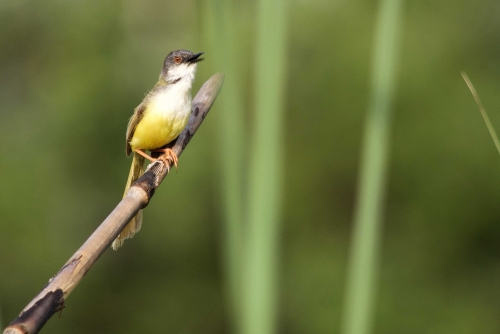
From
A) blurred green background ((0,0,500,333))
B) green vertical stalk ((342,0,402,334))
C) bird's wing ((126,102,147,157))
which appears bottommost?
blurred green background ((0,0,500,333))

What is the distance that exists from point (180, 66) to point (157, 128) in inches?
22.6

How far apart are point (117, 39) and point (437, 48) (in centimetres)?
931

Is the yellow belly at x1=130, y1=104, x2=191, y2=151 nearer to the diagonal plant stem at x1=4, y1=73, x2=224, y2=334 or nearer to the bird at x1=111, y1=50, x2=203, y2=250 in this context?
the bird at x1=111, y1=50, x2=203, y2=250

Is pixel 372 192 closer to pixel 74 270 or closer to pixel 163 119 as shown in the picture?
pixel 74 270

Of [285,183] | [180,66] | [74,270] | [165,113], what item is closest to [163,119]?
[165,113]

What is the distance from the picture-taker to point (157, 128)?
403 centimetres

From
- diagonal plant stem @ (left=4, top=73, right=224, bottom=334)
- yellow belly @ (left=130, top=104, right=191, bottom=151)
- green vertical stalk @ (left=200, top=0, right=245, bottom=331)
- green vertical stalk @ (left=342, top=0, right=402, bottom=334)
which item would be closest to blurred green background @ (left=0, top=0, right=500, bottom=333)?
yellow belly @ (left=130, top=104, right=191, bottom=151)

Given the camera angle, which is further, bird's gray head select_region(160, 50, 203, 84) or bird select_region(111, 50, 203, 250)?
bird's gray head select_region(160, 50, 203, 84)

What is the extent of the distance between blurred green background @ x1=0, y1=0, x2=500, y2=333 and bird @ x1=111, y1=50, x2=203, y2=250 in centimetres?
1211

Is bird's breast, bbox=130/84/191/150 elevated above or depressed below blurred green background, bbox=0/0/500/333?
above

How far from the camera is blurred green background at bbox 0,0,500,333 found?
55.4 feet

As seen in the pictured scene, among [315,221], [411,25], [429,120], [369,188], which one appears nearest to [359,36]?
[411,25]

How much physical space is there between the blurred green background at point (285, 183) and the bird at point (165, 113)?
Answer: 1211 cm

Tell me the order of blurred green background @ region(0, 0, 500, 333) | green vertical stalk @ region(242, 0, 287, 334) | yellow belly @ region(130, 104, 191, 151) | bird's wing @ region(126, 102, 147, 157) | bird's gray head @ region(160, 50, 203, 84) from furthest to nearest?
1. blurred green background @ region(0, 0, 500, 333)
2. bird's wing @ region(126, 102, 147, 157)
3. bird's gray head @ region(160, 50, 203, 84)
4. yellow belly @ region(130, 104, 191, 151)
5. green vertical stalk @ region(242, 0, 287, 334)
